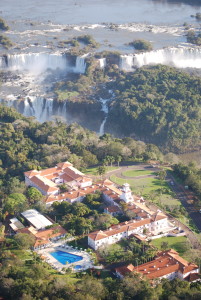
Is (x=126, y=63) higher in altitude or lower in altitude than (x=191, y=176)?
higher

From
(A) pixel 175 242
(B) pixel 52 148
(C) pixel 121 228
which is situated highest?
(B) pixel 52 148

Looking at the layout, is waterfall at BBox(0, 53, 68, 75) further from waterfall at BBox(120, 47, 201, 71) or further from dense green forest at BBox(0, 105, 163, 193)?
dense green forest at BBox(0, 105, 163, 193)

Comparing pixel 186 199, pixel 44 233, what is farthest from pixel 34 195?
pixel 186 199

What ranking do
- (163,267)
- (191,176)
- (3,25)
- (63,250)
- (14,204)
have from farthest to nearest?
1. (3,25)
2. (191,176)
3. (14,204)
4. (63,250)
5. (163,267)

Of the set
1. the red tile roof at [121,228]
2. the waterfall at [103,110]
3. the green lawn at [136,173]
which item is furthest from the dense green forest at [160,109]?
the red tile roof at [121,228]

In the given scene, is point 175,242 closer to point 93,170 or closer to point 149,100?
point 93,170

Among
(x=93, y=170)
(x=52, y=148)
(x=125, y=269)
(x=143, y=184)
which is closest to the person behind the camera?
(x=125, y=269)
